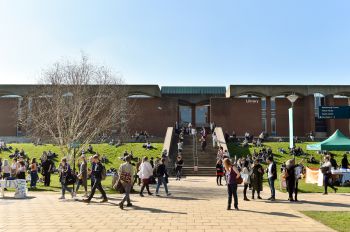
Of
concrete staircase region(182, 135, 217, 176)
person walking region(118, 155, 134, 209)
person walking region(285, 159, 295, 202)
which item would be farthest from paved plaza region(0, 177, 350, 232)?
concrete staircase region(182, 135, 217, 176)

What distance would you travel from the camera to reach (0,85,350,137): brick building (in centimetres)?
4228

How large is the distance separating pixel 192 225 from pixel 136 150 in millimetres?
23241

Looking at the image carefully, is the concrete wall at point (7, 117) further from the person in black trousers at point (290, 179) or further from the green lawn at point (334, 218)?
the green lawn at point (334, 218)

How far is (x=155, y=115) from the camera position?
1702 inches

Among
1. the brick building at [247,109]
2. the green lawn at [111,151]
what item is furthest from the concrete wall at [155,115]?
the green lawn at [111,151]

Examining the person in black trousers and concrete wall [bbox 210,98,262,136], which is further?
concrete wall [bbox 210,98,262,136]

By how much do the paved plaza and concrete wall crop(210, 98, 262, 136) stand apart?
97.5 feet

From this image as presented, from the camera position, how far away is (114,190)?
15.3m

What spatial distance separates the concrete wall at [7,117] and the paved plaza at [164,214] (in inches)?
1308

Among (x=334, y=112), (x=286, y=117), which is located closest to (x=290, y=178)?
(x=334, y=112)

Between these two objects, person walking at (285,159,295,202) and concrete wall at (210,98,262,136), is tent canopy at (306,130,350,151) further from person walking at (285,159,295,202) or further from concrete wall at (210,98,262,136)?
concrete wall at (210,98,262,136)

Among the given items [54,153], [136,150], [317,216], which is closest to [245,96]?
[136,150]

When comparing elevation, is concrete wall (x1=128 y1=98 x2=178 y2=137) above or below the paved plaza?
above

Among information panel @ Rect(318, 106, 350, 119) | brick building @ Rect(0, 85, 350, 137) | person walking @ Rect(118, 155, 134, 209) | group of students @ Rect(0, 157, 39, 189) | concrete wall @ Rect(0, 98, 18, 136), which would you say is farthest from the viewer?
concrete wall @ Rect(0, 98, 18, 136)
